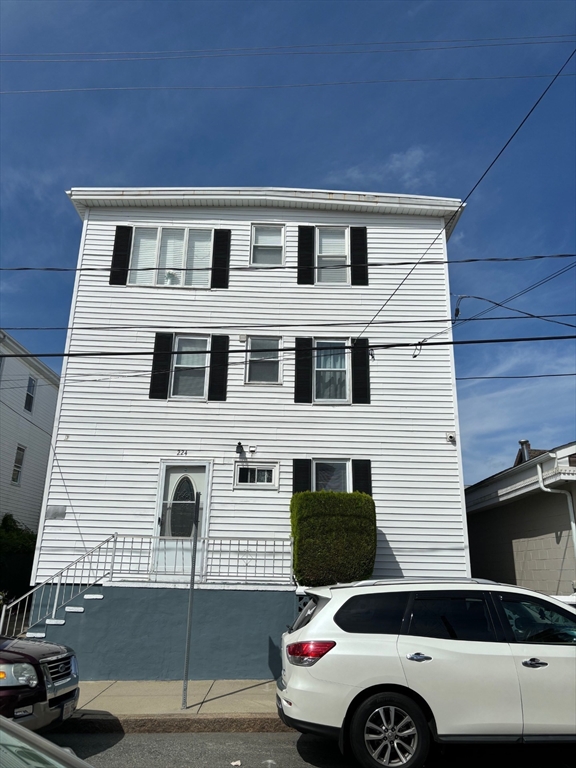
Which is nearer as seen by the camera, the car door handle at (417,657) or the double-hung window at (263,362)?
the car door handle at (417,657)

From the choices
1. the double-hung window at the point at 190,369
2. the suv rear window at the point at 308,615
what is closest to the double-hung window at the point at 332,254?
the double-hung window at the point at 190,369

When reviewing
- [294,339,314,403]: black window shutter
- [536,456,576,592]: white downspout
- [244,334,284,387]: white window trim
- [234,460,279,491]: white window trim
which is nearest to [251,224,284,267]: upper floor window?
[244,334,284,387]: white window trim

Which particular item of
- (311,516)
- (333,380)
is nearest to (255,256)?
(333,380)

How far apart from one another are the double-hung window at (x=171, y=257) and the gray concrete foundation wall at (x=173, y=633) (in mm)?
7121

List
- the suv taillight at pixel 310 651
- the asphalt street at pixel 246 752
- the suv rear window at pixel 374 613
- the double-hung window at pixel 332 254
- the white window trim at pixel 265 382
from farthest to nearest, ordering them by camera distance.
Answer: the double-hung window at pixel 332 254 < the white window trim at pixel 265 382 < the asphalt street at pixel 246 752 < the suv rear window at pixel 374 613 < the suv taillight at pixel 310 651

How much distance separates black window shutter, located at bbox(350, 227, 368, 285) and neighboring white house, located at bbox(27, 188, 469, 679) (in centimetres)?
5

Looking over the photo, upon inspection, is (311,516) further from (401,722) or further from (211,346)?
(401,722)

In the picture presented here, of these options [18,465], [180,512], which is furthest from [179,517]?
[18,465]

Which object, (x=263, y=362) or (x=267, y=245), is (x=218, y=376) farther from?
(x=267, y=245)

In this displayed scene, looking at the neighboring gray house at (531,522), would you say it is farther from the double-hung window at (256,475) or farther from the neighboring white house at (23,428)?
the neighboring white house at (23,428)

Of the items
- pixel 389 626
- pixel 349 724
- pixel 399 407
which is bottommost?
pixel 349 724

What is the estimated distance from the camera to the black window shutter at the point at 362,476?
41.2ft

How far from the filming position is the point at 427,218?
14.9 meters

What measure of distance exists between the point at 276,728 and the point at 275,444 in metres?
6.24
